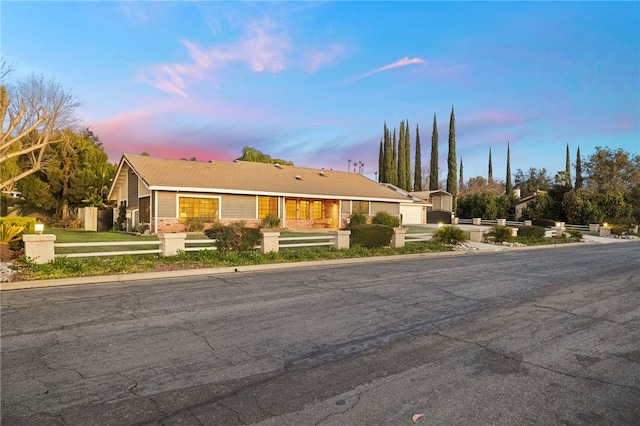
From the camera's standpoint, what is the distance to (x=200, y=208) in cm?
2491

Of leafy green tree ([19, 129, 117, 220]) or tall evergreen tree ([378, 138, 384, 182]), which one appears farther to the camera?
tall evergreen tree ([378, 138, 384, 182])

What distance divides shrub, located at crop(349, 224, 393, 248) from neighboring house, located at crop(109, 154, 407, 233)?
36.0 feet

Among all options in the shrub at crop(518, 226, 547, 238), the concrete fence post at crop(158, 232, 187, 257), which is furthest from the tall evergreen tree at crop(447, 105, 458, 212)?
the concrete fence post at crop(158, 232, 187, 257)

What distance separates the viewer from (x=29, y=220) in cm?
1619

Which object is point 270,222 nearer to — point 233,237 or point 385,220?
point 385,220

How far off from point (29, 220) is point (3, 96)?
591 inches

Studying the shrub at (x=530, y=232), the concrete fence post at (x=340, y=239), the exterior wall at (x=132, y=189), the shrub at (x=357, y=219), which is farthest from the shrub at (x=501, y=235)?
the exterior wall at (x=132, y=189)

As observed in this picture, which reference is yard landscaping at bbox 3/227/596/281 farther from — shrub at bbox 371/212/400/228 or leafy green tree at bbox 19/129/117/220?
leafy green tree at bbox 19/129/117/220

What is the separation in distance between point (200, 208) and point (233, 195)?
2.30 metres

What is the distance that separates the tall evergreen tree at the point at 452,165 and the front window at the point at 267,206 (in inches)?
1208

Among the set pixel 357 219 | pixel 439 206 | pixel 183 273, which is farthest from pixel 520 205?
pixel 183 273

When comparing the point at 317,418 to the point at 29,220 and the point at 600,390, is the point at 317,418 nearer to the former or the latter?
the point at 600,390

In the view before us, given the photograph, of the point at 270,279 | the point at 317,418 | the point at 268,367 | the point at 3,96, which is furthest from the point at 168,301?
the point at 3,96

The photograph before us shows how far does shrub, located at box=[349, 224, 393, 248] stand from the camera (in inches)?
673
